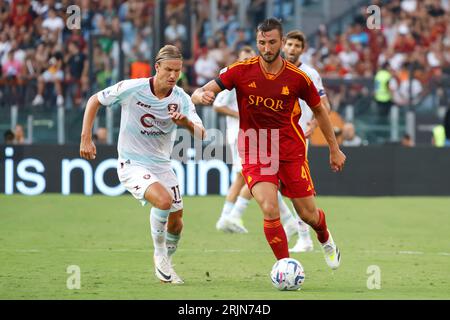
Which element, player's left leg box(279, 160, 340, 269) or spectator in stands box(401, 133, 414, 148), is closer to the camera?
player's left leg box(279, 160, 340, 269)

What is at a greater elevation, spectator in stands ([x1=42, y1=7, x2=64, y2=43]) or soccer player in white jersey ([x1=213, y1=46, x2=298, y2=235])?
spectator in stands ([x1=42, y1=7, x2=64, y2=43])

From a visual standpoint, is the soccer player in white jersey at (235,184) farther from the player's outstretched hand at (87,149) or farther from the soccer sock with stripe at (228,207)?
the player's outstretched hand at (87,149)

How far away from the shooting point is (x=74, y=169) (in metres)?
21.0

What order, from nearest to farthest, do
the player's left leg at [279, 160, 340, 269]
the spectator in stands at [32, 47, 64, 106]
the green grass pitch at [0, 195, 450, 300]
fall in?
1. the green grass pitch at [0, 195, 450, 300]
2. the player's left leg at [279, 160, 340, 269]
3. the spectator in stands at [32, 47, 64, 106]

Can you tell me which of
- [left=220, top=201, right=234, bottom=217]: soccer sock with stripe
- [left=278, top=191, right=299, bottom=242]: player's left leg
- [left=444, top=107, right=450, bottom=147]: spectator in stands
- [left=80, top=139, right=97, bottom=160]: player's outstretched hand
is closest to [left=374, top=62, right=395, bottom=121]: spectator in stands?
[left=444, top=107, right=450, bottom=147]: spectator in stands

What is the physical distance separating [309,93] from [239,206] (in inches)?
204

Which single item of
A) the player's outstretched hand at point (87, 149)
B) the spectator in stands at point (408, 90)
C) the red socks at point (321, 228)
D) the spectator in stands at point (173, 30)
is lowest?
the red socks at point (321, 228)

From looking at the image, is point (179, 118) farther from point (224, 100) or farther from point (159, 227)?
point (224, 100)

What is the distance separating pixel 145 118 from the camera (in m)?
10.6

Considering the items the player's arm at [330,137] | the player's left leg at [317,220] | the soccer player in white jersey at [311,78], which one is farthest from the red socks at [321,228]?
the soccer player in white jersey at [311,78]

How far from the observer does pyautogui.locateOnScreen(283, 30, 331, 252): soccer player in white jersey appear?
42.0 feet

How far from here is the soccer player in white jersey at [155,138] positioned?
33.8 feet

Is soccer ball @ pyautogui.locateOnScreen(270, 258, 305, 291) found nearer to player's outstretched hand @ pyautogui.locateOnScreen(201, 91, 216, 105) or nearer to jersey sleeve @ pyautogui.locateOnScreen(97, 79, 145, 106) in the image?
player's outstretched hand @ pyautogui.locateOnScreen(201, 91, 216, 105)

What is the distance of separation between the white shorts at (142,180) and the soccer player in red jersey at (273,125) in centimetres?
71
